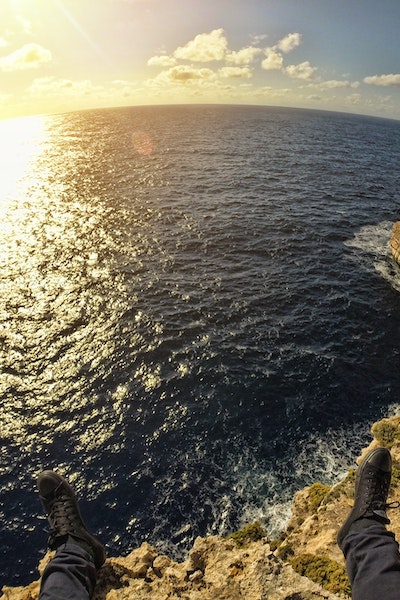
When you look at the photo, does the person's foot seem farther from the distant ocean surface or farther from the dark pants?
the distant ocean surface

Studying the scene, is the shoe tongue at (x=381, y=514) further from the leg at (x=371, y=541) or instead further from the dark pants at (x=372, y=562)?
the dark pants at (x=372, y=562)

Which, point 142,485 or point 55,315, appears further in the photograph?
point 55,315

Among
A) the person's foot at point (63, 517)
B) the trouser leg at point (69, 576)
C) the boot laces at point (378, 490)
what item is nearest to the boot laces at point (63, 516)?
the person's foot at point (63, 517)

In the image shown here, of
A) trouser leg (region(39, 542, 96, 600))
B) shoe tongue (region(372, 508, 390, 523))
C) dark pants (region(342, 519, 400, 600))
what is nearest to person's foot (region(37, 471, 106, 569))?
trouser leg (region(39, 542, 96, 600))

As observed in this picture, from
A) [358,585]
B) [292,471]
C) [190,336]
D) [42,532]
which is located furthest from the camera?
[190,336]

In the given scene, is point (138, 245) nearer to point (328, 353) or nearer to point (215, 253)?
point (215, 253)

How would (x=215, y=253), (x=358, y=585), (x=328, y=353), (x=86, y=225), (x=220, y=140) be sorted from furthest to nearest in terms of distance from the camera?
1. (x=220, y=140)
2. (x=86, y=225)
3. (x=215, y=253)
4. (x=328, y=353)
5. (x=358, y=585)

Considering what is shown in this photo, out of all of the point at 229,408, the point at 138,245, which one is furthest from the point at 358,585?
the point at 138,245
